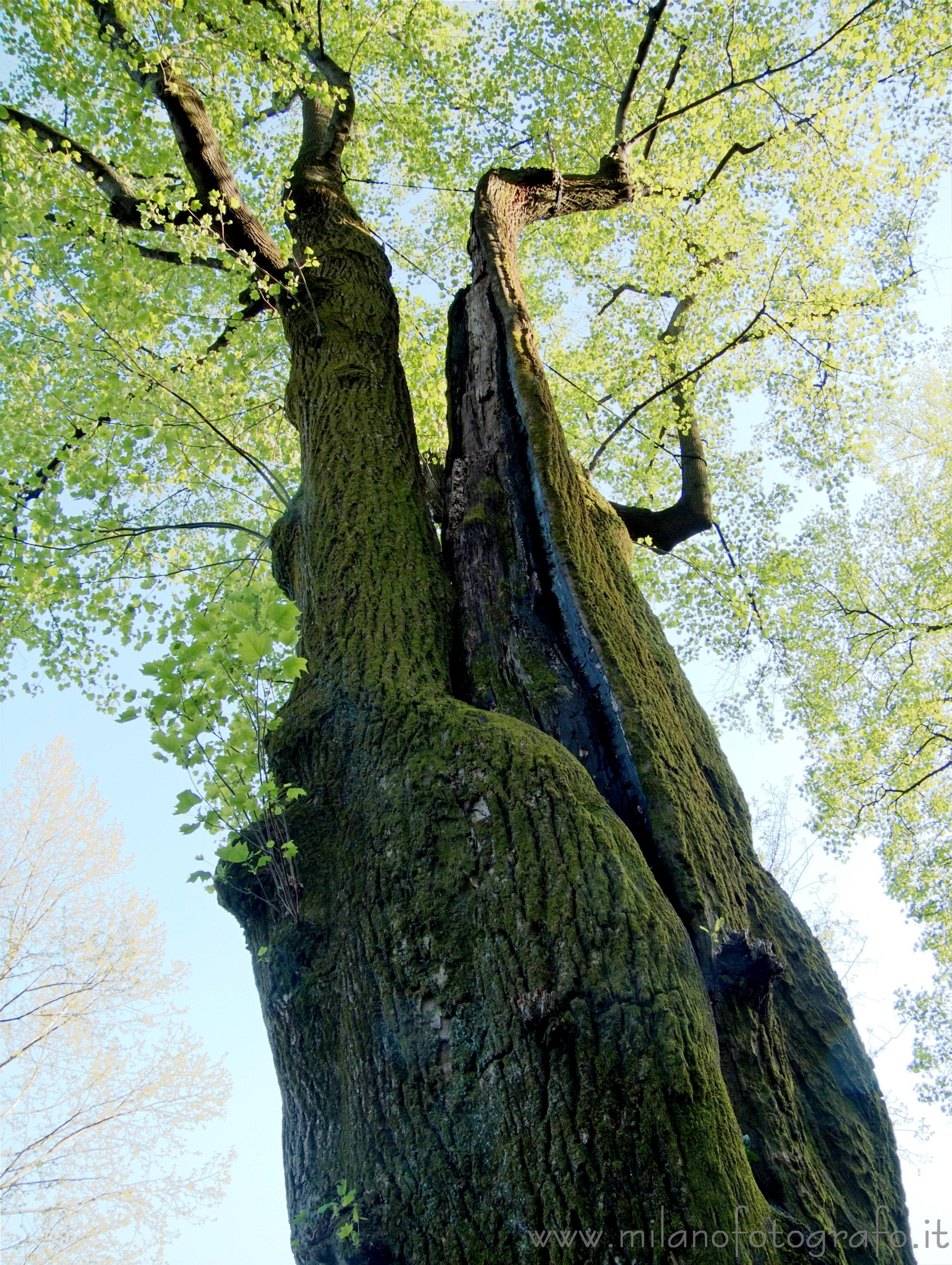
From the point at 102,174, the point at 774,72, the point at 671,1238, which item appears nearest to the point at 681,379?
the point at 774,72

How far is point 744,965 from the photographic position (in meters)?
2.59

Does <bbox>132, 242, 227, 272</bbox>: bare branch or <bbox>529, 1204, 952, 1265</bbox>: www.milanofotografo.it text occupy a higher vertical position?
<bbox>132, 242, 227, 272</bbox>: bare branch

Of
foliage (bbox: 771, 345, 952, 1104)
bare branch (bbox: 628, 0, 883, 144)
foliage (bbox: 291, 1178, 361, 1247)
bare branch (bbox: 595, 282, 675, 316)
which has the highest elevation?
bare branch (bbox: 595, 282, 675, 316)

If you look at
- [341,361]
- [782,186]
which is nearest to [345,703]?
[341,361]

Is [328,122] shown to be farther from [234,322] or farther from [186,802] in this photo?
[186,802]

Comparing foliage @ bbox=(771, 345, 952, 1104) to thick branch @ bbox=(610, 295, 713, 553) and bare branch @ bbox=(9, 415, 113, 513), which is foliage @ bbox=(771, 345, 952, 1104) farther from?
bare branch @ bbox=(9, 415, 113, 513)

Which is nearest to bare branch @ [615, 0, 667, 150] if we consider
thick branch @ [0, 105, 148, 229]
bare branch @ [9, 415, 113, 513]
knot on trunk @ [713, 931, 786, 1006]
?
thick branch @ [0, 105, 148, 229]

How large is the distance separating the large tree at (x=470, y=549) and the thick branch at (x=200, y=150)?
3cm

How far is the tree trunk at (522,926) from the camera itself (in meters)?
1.87

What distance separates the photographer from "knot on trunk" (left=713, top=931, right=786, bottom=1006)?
2.57 meters

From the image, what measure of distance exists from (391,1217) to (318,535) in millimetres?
2727

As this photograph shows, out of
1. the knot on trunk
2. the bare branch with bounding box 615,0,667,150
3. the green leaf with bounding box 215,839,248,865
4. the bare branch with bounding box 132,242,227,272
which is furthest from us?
the bare branch with bounding box 615,0,667,150

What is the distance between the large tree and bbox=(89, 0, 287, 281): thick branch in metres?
0.03

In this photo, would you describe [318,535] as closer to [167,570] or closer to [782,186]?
[167,570]
